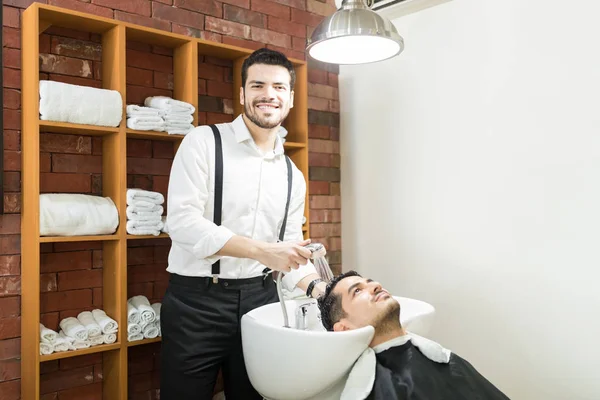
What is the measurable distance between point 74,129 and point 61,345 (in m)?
0.84

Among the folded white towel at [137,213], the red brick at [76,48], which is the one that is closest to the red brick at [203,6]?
the red brick at [76,48]

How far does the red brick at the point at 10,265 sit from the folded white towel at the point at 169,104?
0.83 metres

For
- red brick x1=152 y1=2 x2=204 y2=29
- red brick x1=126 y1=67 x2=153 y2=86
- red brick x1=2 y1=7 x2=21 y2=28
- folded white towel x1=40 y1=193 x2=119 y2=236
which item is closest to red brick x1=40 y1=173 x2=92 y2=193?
folded white towel x1=40 y1=193 x2=119 y2=236

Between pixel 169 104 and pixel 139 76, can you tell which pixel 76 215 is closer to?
pixel 169 104

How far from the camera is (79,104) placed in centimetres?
204

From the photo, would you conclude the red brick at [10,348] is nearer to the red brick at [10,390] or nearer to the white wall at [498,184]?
the red brick at [10,390]

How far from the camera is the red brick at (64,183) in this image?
2191 millimetres

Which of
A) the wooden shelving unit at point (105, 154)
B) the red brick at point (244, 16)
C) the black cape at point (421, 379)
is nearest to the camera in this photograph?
the black cape at point (421, 379)

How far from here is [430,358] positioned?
1.63 metres

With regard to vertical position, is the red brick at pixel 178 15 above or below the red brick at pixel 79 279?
above

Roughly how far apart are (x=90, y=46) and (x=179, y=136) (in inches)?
21.3

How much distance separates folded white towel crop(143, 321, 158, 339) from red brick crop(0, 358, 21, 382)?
491 mm

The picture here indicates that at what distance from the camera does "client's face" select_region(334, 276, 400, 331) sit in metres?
1.68

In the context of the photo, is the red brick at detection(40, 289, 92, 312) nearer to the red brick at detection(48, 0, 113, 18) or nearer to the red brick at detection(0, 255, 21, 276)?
the red brick at detection(0, 255, 21, 276)
